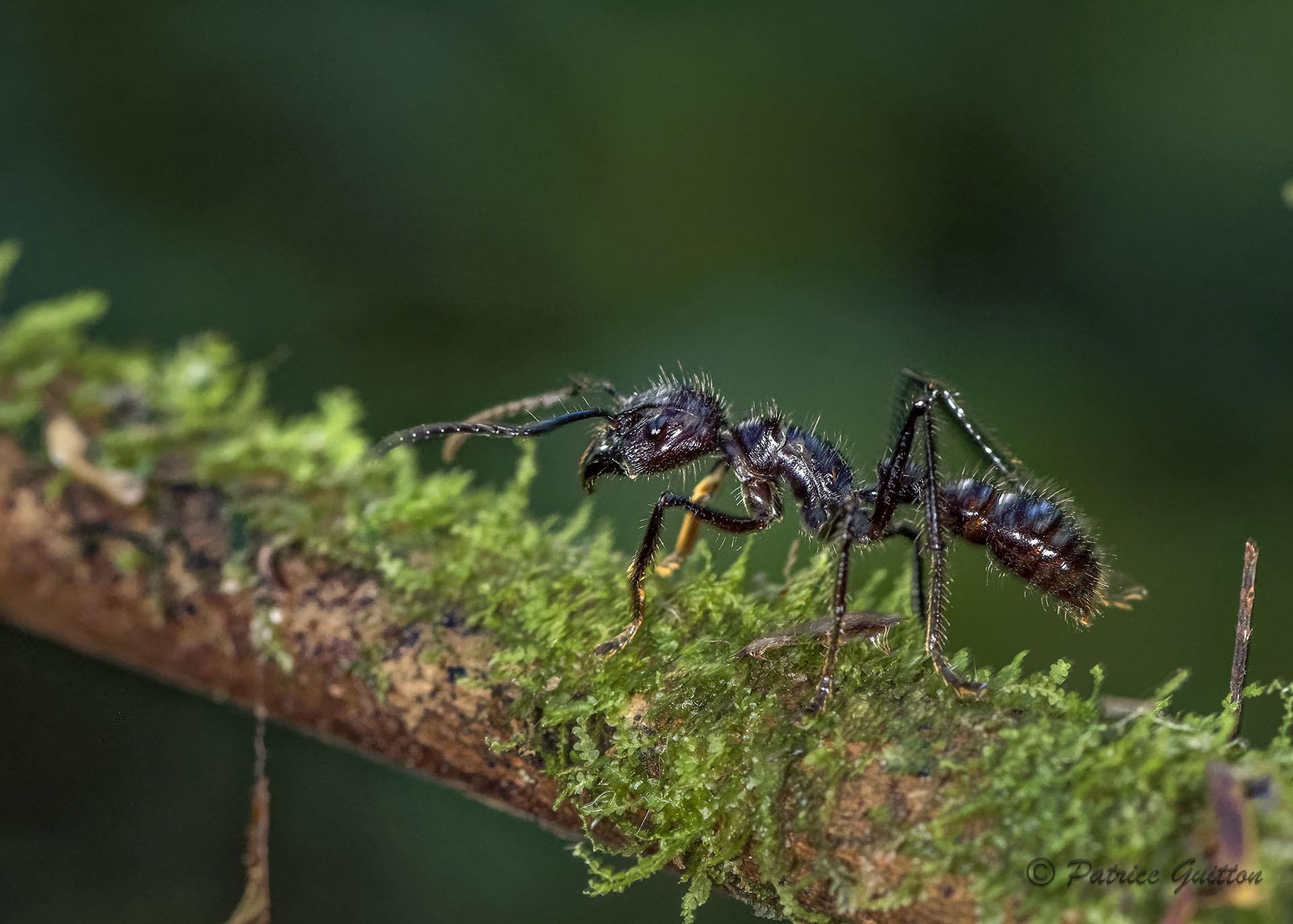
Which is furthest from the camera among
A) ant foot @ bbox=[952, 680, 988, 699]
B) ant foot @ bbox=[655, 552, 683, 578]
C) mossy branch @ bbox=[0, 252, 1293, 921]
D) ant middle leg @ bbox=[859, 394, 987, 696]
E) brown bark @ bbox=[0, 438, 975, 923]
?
ant foot @ bbox=[655, 552, 683, 578]

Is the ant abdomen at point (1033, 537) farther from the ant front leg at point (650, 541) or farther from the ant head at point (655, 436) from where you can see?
the ant head at point (655, 436)

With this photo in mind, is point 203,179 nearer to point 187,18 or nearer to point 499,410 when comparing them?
point 187,18

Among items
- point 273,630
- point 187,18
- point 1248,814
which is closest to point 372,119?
point 187,18

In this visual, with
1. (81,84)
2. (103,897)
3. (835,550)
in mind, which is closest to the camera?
(835,550)

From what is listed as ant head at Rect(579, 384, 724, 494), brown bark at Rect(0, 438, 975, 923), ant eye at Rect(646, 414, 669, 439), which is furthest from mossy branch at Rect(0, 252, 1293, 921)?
ant eye at Rect(646, 414, 669, 439)

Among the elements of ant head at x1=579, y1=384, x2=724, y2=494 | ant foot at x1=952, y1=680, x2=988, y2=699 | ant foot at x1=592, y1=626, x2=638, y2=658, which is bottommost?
ant foot at x1=952, y1=680, x2=988, y2=699

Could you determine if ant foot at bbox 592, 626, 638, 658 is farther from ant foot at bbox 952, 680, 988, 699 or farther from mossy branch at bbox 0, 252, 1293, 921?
ant foot at bbox 952, 680, 988, 699

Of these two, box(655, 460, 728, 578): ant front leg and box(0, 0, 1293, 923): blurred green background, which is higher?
box(0, 0, 1293, 923): blurred green background
